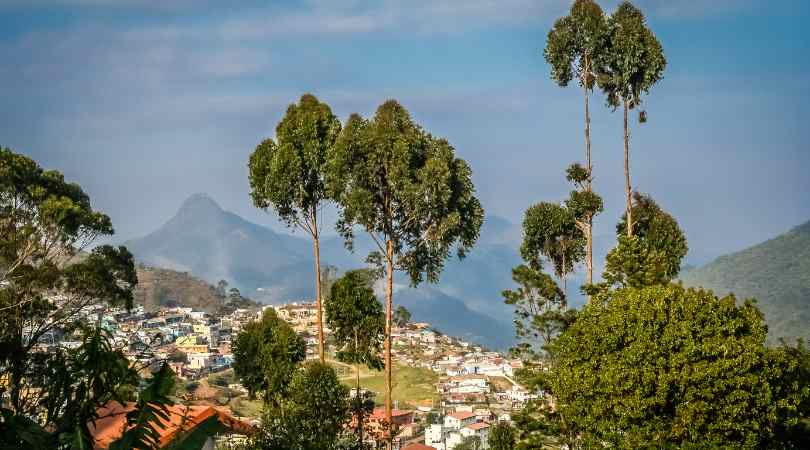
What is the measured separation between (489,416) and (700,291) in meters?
61.0

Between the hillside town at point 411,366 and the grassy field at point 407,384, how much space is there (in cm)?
32

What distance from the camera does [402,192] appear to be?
2025 centimetres

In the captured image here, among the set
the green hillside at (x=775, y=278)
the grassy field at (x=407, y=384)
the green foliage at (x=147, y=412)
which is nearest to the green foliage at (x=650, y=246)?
the green foliage at (x=147, y=412)

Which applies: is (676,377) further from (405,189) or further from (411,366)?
(411,366)

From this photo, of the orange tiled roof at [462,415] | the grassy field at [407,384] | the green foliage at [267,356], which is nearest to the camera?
the green foliage at [267,356]

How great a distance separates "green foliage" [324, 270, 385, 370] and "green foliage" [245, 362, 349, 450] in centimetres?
141

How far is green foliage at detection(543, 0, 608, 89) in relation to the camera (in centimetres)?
2181

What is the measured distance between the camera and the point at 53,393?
7.39 metres

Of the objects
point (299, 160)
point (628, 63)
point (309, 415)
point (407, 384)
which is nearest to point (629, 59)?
point (628, 63)

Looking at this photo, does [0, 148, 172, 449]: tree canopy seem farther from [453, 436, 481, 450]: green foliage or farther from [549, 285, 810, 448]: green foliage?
[453, 436, 481, 450]: green foliage

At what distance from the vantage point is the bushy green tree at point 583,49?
2181 centimetres

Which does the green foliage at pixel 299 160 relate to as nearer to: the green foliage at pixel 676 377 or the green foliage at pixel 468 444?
the green foliage at pixel 676 377

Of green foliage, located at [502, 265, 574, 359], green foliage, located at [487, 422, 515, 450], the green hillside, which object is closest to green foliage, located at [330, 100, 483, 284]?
green foliage, located at [502, 265, 574, 359]

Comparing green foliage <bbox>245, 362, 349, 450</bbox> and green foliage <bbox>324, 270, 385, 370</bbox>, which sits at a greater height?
green foliage <bbox>324, 270, 385, 370</bbox>
